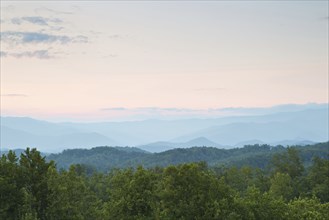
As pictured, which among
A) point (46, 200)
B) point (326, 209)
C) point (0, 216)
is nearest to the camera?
point (0, 216)

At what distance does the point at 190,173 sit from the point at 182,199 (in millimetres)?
3009

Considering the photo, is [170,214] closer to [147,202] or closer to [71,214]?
[147,202]

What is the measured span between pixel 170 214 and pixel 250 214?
857 cm

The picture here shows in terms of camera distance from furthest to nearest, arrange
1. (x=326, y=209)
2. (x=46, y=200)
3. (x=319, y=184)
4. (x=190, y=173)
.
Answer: (x=319, y=184)
(x=326, y=209)
(x=190, y=173)
(x=46, y=200)

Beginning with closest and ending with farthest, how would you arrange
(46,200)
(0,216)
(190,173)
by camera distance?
(0,216), (46,200), (190,173)

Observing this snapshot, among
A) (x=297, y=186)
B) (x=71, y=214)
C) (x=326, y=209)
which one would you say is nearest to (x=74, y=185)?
(x=71, y=214)

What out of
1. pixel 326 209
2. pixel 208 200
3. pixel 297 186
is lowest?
pixel 297 186

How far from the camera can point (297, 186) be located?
87.4 metres

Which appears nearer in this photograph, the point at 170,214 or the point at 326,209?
the point at 170,214

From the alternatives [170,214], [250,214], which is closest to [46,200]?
[170,214]

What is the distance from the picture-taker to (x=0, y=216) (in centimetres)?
3509

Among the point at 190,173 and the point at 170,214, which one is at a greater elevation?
the point at 190,173

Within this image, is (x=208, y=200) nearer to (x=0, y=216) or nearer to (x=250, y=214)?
(x=250, y=214)

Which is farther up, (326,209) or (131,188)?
(131,188)
